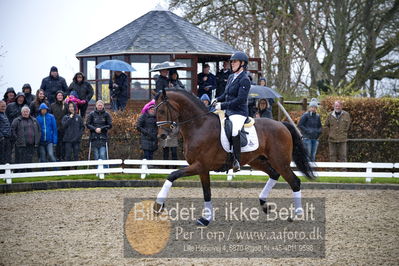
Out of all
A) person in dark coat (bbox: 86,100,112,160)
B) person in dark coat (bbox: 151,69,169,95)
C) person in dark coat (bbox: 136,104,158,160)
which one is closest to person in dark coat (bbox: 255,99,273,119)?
person in dark coat (bbox: 151,69,169,95)

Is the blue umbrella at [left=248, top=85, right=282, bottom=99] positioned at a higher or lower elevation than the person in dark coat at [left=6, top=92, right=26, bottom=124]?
higher

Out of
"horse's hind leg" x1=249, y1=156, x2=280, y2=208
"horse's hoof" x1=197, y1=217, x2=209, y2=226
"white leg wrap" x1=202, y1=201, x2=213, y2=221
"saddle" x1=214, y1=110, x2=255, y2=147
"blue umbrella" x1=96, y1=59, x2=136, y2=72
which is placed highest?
"blue umbrella" x1=96, y1=59, x2=136, y2=72

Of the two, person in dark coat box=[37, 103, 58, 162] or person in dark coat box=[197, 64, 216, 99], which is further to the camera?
person in dark coat box=[197, 64, 216, 99]

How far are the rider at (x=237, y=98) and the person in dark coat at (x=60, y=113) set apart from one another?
23.9 ft

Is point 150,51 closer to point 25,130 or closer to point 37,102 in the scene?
point 37,102

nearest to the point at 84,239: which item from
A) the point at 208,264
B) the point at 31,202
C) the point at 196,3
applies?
the point at 208,264

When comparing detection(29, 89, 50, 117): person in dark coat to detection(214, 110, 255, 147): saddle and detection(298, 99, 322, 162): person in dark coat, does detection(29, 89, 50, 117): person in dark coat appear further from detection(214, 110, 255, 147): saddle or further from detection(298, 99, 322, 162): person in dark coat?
detection(214, 110, 255, 147): saddle

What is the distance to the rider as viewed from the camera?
31.5ft

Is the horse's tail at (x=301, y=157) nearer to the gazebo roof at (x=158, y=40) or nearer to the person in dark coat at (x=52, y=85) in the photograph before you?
the person in dark coat at (x=52, y=85)

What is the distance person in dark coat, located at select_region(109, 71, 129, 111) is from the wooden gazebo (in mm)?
2055

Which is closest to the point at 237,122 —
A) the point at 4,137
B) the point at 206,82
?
the point at 4,137

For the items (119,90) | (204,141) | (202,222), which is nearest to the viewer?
(202,222)

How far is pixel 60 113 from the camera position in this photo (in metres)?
16.0

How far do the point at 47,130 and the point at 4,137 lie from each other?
3.70 ft
